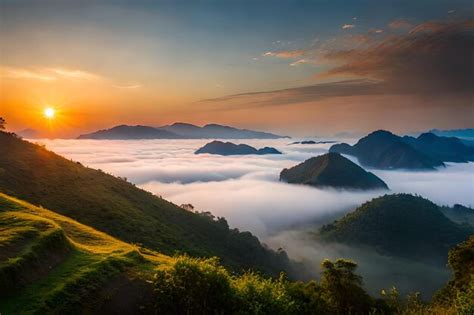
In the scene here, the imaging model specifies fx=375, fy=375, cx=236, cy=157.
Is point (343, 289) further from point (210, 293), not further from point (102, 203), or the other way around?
point (102, 203)

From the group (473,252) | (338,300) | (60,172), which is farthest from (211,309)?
(60,172)

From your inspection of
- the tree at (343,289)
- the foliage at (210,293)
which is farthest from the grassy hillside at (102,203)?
the foliage at (210,293)

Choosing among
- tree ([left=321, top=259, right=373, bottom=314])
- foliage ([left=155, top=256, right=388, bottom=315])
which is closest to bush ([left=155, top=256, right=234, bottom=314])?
foliage ([left=155, top=256, right=388, bottom=315])

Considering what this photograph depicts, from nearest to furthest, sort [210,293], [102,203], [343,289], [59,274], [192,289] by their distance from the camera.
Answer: [192,289], [210,293], [59,274], [343,289], [102,203]

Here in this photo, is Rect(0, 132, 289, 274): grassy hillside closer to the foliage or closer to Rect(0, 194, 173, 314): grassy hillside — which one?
Rect(0, 194, 173, 314): grassy hillside

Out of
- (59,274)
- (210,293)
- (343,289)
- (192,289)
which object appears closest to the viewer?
(192,289)

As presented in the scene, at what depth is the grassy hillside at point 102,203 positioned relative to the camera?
7006 cm

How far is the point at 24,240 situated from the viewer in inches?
940

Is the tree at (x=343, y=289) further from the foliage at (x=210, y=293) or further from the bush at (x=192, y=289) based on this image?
the bush at (x=192, y=289)

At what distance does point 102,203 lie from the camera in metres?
81.8

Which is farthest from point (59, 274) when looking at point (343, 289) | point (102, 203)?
point (102, 203)

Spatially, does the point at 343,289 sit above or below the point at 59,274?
below

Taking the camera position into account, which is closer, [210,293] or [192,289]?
[192,289]

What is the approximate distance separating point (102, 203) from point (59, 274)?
6280cm
